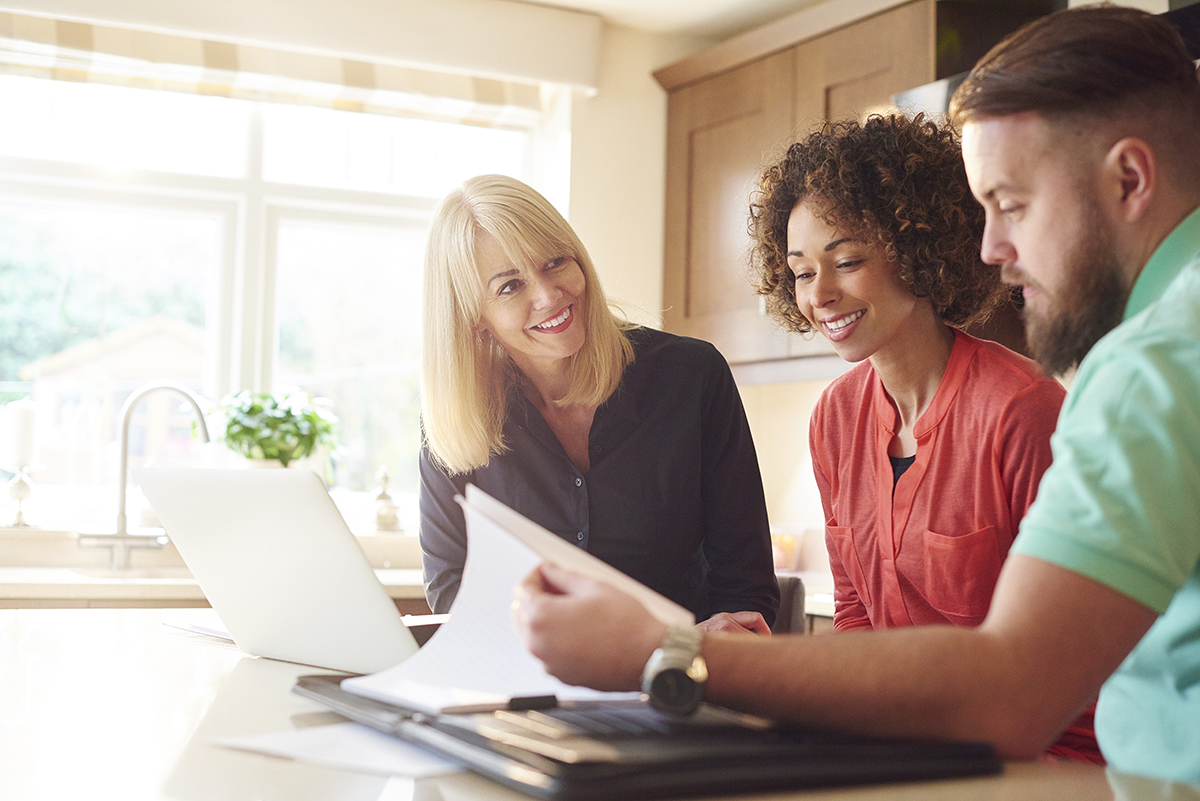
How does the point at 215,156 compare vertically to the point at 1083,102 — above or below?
above

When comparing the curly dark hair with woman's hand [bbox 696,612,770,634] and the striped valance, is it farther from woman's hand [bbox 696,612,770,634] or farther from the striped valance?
the striped valance

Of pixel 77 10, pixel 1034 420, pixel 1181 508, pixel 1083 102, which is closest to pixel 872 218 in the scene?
pixel 1034 420

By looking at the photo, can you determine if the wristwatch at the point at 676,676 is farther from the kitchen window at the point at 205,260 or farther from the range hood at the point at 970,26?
the kitchen window at the point at 205,260

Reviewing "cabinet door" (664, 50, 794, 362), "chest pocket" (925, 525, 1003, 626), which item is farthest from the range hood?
"chest pocket" (925, 525, 1003, 626)

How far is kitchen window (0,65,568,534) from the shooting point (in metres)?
3.40

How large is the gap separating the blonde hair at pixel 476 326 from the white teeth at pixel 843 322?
12.8 inches

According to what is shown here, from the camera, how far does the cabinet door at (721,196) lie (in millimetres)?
3363

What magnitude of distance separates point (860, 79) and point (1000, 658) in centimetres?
270

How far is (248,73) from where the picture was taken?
341 centimetres

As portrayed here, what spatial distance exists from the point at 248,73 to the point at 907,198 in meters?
2.54

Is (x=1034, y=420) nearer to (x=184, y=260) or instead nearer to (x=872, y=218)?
(x=872, y=218)

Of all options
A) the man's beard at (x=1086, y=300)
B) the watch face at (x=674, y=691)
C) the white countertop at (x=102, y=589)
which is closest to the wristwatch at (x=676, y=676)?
the watch face at (x=674, y=691)

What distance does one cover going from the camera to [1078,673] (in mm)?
639

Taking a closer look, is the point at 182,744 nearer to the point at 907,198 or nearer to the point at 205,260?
the point at 907,198
